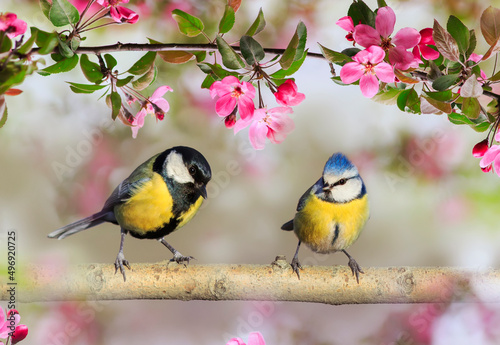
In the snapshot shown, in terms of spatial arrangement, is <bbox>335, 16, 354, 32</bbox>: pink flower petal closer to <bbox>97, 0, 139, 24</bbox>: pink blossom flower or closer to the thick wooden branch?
<bbox>97, 0, 139, 24</bbox>: pink blossom flower

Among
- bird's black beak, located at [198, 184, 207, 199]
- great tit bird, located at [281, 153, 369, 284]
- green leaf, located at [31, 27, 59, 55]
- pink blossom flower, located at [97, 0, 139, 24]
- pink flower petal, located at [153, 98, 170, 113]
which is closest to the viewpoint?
green leaf, located at [31, 27, 59, 55]

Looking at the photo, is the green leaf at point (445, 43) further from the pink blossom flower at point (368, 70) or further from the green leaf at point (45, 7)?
the green leaf at point (45, 7)

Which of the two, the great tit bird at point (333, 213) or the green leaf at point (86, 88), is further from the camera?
the great tit bird at point (333, 213)

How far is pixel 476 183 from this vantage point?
1.08m

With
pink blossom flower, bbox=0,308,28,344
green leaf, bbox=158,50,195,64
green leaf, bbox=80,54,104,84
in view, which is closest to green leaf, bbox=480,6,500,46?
green leaf, bbox=158,50,195,64

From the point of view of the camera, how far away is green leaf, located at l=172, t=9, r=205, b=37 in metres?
0.59

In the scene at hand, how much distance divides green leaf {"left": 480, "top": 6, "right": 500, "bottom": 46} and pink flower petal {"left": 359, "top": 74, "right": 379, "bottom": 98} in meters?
0.12

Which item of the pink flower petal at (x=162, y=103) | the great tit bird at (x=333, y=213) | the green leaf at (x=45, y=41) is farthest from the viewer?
the great tit bird at (x=333, y=213)

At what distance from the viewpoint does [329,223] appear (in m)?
0.92

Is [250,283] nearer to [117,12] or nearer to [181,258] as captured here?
[181,258]

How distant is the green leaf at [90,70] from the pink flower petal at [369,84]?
32 centimetres

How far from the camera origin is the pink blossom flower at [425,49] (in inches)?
24.1

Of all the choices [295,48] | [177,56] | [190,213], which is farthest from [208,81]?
[190,213]

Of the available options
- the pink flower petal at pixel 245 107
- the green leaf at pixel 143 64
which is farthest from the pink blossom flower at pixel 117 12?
the pink flower petal at pixel 245 107
